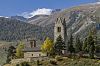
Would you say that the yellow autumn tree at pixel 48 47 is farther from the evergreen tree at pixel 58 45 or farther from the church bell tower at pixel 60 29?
the church bell tower at pixel 60 29

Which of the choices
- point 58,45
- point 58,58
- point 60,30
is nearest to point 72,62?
point 58,58

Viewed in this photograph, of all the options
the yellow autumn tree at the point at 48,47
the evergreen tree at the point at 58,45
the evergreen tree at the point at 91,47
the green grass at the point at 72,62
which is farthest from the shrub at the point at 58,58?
the yellow autumn tree at the point at 48,47

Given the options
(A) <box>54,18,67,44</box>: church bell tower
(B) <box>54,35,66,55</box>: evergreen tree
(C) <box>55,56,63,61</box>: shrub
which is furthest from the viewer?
(A) <box>54,18,67,44</box>: church bell tower

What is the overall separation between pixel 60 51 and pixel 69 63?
19.4 m

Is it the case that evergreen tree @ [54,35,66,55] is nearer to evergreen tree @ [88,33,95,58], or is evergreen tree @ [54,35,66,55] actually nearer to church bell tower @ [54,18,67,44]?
evergreen tree @ [88,33,95,58]

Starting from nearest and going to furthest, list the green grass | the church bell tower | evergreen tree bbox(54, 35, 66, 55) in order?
the green grass
evergreen tree bbox(54, 35, 66, 55)
the church bell tower

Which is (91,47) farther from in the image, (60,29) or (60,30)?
(60,29)

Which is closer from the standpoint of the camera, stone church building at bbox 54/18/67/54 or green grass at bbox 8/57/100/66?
green grass at bbox 8/57/100/66

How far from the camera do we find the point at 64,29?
489ft

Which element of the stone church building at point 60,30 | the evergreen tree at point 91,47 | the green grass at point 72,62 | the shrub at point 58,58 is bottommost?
the green grass at point 72,62

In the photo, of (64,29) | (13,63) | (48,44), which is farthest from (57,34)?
(13,63)

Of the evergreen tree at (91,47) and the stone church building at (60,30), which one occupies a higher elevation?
the stone church building at (60,30)

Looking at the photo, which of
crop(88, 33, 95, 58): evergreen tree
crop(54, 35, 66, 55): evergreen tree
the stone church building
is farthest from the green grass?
the stone church building

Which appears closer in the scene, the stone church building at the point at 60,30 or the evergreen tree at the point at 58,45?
→ the evergreen tree at the point at 58,45
